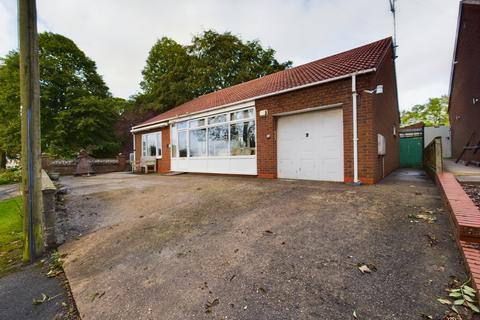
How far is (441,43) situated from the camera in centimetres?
1248

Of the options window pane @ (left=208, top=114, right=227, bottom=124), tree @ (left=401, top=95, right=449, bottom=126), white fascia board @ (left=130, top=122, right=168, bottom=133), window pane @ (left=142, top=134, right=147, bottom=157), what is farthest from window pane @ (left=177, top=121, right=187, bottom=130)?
tree @ (left=401, top=95, right=449, bottom=126)

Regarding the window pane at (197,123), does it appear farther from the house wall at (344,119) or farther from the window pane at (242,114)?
the house wall at (344,119)

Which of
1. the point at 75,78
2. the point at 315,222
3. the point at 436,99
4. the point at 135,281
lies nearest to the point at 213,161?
the point at 315,222

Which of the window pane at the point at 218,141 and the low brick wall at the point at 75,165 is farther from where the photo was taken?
the low brick wall at the point at 75,165

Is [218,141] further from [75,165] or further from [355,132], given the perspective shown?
[75,165]

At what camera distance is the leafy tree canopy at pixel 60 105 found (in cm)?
1791

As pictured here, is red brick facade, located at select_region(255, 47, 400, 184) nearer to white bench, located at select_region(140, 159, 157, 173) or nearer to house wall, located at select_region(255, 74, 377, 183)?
house wall, located at select_region(255, 74, 377, 183)

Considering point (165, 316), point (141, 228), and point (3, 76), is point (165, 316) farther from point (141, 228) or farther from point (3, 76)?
point (3, 76)

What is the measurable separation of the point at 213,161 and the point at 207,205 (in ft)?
16.8

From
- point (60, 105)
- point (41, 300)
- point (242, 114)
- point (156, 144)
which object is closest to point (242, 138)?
point (242, 114)

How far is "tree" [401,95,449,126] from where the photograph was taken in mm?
33031

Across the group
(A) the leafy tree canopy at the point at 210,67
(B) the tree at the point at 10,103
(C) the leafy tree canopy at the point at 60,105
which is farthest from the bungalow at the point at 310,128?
(B) the tree at the point at 10,103

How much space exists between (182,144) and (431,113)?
42.1 metres

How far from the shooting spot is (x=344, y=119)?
20.2 feet
